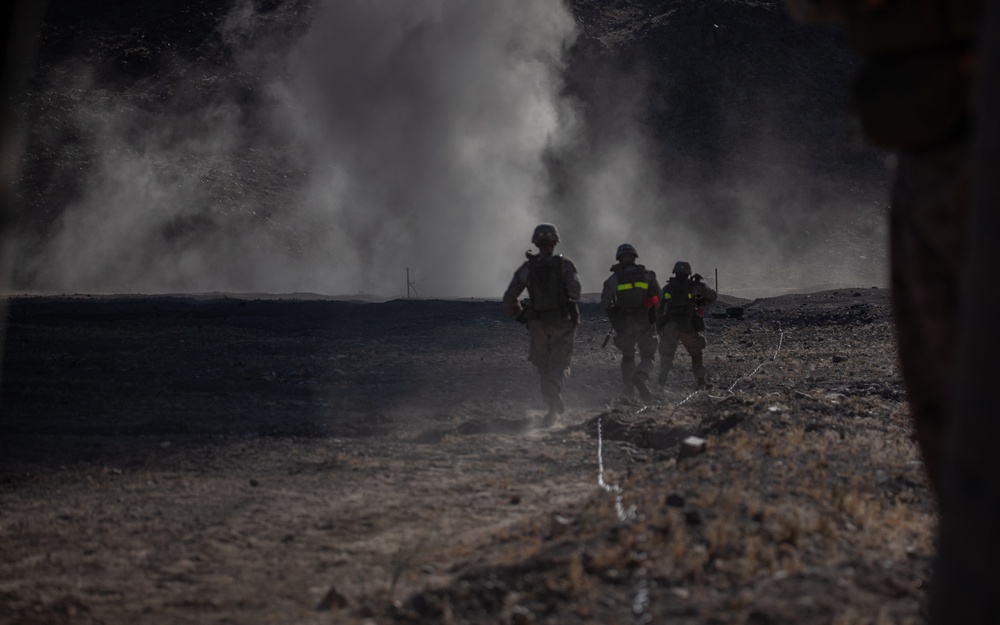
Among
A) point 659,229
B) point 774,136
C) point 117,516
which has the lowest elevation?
point 117,516

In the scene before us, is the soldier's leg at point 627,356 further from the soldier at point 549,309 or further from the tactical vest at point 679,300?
the soldier at point 549,309

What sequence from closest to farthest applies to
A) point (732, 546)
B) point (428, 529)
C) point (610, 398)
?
point (732, 546) → point (428, 529) → point (610, 398)

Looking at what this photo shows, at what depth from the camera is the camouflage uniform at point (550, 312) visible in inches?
366

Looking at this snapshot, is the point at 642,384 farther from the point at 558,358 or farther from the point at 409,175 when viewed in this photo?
the point at 409,175

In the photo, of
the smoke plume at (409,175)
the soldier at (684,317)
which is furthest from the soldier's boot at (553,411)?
the smoke plume at (409,175)

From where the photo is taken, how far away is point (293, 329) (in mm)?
17344

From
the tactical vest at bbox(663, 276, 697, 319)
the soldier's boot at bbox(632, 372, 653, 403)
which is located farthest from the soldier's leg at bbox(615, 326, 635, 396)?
the tactical vest at bbox(663, 276, 697, 319)

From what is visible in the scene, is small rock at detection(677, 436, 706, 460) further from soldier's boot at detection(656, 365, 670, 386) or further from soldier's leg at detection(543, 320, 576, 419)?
soldier's boot at detection(656, 365, 670, 386)

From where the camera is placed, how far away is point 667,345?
39.3 ft

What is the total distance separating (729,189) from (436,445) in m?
43.0

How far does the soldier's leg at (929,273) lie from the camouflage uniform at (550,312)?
21.0 ft

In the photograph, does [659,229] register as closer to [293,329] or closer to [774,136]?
[774,136]

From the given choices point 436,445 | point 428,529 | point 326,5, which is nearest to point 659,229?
point 326,5

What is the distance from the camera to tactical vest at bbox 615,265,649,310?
10836 millimetres
